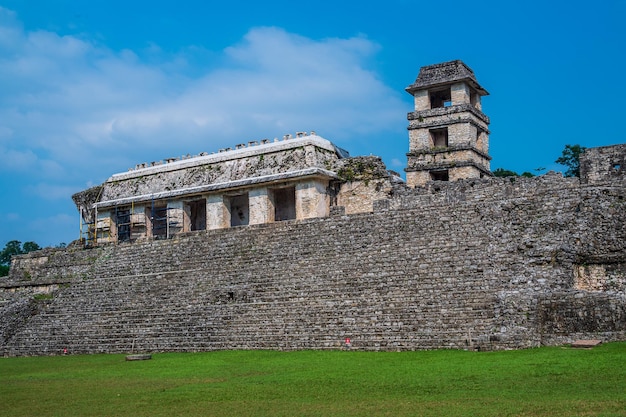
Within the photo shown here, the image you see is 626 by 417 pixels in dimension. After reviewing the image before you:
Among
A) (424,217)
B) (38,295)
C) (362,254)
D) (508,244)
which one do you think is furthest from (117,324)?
(508,244)

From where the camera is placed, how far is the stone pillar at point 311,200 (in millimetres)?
22859

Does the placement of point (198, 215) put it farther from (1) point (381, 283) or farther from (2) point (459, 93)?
(1) point (381, 283)

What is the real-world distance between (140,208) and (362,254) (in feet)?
40.8

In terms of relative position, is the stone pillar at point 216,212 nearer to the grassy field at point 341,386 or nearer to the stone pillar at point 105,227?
the stone pillar at point 105,227

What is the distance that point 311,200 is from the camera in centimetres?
2297

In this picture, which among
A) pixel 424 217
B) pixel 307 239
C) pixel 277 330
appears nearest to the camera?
pixel 277 330

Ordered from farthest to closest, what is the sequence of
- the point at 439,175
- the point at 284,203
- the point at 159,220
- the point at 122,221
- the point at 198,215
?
the point at 122,221
the point at 198,215
the point at 159,220
the point at 439,175
the point at 284,203

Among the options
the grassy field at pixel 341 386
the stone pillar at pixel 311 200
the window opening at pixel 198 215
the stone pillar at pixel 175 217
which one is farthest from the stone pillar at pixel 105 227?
the grassy field at pixel 341 386

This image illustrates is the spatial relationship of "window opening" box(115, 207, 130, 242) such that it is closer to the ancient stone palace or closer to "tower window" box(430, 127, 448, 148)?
the ancient stone palace

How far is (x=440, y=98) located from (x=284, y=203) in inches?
272

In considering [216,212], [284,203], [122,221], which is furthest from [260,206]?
[122,221]

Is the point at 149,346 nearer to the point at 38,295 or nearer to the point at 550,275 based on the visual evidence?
the point at 38,295

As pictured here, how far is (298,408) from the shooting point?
322 inches

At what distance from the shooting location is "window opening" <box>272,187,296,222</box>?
24906 millimetres
